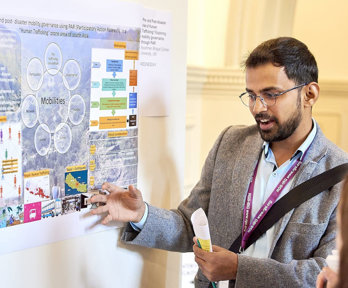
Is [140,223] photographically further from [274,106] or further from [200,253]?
[274,106]

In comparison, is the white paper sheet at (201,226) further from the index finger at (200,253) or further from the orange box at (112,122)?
the orange box at (112,122)

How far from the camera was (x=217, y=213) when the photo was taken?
2.14 metres

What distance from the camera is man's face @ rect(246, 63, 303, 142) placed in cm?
204

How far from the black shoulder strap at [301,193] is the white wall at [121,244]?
430mm

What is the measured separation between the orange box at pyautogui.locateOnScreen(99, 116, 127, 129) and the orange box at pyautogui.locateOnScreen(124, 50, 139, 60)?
20 cm

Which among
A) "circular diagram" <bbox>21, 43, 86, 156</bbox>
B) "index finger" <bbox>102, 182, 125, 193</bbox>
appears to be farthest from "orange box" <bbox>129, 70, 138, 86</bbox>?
"index finger" <bbox>102, 182, 125, 193</bbox>

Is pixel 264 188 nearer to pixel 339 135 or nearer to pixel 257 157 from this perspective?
pixel 257 157

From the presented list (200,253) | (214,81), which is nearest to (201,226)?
(200,253)

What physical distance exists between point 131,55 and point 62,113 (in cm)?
35

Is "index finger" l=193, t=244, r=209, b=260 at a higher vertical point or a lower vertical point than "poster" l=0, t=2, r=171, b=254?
lower

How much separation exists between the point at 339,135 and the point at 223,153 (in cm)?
438

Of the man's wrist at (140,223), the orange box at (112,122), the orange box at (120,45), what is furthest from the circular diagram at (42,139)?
the man's wrist at (140,223)

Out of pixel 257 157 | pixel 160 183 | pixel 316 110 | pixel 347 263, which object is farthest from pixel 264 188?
pixel 316 110

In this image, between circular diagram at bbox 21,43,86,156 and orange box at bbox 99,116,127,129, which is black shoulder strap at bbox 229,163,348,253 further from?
circular diagram at bbox 21,43,86,156
